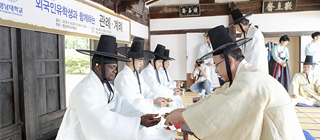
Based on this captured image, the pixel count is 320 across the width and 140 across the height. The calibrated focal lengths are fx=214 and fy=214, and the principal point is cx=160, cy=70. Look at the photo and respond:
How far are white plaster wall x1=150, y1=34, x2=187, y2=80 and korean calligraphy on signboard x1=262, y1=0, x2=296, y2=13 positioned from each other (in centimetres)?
299

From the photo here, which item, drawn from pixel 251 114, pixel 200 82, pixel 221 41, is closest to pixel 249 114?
pixel 251 114

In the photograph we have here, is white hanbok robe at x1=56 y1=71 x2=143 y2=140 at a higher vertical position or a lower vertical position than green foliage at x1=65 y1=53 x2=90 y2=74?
lower

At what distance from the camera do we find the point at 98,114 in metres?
1.59

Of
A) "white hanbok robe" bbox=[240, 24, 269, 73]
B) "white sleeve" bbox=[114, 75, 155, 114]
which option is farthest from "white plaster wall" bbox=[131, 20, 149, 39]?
"white hanbok robe" bbox=[240, 24, 269, 73]

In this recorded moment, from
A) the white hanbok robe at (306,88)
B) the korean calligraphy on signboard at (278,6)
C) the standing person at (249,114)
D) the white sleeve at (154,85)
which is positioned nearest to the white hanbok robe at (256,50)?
the white sleeve at (154,85)

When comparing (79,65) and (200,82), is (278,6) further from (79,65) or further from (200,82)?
(79,65)

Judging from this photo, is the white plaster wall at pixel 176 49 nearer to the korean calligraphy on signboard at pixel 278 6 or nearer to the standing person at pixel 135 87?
the korean calligraphy on signboard at pixel 278 6

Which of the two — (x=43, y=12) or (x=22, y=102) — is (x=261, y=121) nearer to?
(x=22, y=102)

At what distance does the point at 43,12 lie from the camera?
2936 millimetres

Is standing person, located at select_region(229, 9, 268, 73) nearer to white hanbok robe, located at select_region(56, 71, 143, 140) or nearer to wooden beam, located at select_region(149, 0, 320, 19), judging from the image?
white hanbok robe, located at select_region(56, 71, 143, 140)

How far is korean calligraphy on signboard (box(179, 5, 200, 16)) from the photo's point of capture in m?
7.88

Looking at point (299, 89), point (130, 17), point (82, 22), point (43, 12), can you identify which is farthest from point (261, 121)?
point (130, 17)

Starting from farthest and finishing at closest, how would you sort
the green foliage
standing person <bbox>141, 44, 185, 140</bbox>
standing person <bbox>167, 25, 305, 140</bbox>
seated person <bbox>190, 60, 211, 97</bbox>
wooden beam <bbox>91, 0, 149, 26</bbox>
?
the green foliage < seated person <bbox>190, 60, 211, 97</bbox> < wooden beam <bbox>91, 0, 149, 26</bbox> < standing person <bbox>141, 44, 185, 140</bbox> < standing person <bbox>167, 25, 305, 140</bbox>

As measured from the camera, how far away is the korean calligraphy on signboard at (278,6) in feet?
23.8
